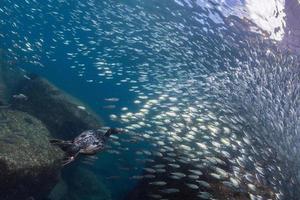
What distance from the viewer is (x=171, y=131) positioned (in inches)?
510

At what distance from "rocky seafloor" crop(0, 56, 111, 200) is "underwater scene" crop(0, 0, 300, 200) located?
44mm

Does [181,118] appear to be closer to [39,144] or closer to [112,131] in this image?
[112,131]

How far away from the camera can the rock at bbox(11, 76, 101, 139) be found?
53.1 feet

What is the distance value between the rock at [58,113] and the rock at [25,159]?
353 cm

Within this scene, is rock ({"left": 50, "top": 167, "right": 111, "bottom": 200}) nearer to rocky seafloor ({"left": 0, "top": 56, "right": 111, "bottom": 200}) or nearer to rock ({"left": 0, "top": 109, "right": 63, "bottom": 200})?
rocky seafloor ({"left": 0, "top": 56, "right": 111, "bottom": 200})

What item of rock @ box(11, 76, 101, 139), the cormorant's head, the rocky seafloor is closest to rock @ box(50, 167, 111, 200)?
the rocky seafloor

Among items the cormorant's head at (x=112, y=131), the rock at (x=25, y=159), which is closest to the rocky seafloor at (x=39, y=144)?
the rock at (x=25, y=159)

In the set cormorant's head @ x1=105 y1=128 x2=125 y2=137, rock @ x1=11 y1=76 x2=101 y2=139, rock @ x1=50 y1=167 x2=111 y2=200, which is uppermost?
rock @ x1=11 y1=76 x2=101 y2=139

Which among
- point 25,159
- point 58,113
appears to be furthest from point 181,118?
point 25,159

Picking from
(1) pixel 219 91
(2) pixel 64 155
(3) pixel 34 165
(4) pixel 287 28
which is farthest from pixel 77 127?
(4) pixel 287 28

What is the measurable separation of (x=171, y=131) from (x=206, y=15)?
40.3ft

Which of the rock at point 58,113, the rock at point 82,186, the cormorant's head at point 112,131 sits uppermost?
the rock at point 58,113

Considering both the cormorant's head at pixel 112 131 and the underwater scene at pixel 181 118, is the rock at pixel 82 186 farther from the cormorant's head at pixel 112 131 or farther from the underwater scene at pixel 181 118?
the cormorant's head at pixel 112 131

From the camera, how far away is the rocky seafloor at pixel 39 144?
10094 millimetres
